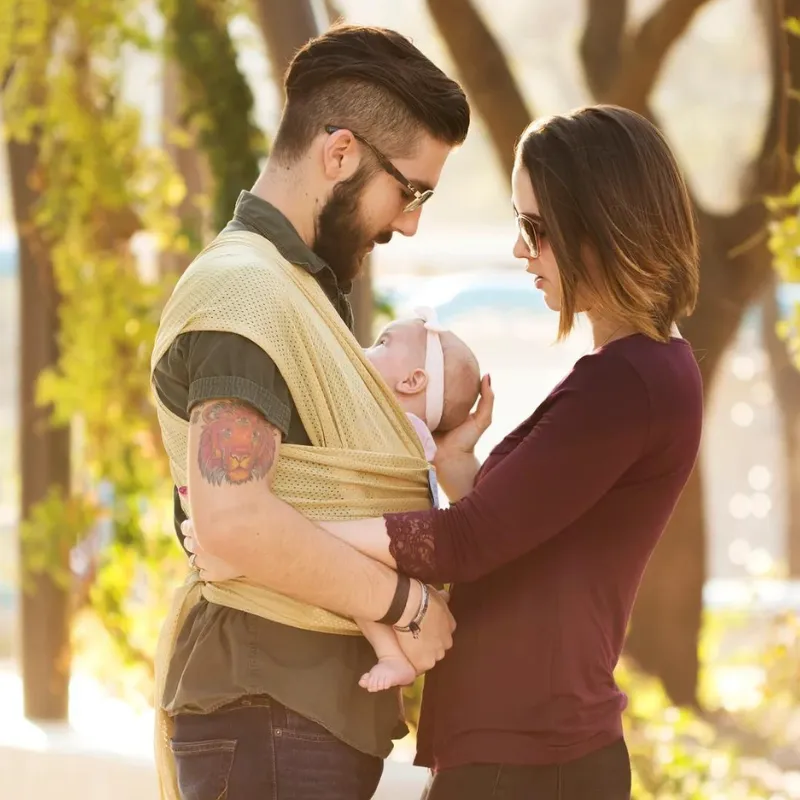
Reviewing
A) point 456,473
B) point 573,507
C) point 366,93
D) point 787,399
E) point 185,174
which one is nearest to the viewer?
point 573,507

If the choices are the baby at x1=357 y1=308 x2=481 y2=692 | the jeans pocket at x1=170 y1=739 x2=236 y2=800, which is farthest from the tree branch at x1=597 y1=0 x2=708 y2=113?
the jeans pocket at x1=170 y1=739 x2=236 y2=800

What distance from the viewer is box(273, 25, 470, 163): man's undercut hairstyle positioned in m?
1.75

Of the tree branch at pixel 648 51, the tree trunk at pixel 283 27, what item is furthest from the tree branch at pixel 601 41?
the tree trunk at pixel 283 27

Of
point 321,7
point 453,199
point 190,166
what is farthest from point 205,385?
point 453,199

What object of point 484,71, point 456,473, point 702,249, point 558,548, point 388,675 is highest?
point 484,71

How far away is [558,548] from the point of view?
1705 millimetres

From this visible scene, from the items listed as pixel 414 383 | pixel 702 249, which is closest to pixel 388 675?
pixel 414 383

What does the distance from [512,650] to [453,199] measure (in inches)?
412

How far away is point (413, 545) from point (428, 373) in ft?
1.30

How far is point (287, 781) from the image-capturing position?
165cm

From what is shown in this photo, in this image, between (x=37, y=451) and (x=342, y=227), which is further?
(x=37, y=451)

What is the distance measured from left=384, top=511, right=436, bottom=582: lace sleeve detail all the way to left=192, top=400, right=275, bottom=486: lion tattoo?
0.22 m

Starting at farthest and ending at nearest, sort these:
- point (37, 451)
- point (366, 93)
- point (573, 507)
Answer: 1. point (37, 451)
2. point (366, 93)
3. point (573, 507)

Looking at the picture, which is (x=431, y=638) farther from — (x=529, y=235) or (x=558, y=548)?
(x=529, y=235)
